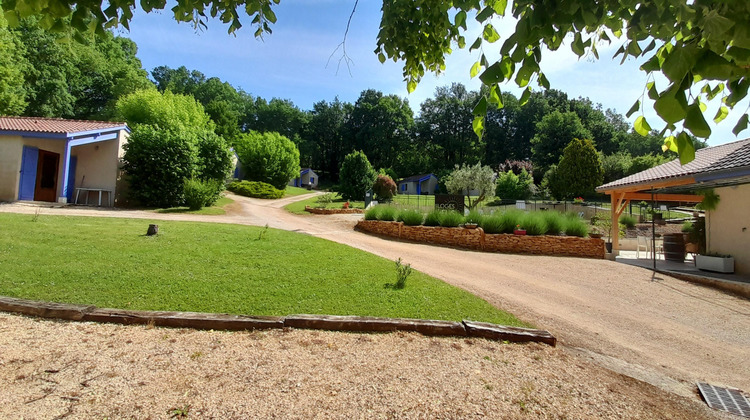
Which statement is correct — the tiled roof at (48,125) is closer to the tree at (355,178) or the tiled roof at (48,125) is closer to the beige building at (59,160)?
the beige building at (59,160)

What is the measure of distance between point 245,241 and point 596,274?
29.5ft

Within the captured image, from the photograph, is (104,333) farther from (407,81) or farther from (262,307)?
(407,81)

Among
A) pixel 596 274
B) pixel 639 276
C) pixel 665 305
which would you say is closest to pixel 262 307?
pixel 665 305

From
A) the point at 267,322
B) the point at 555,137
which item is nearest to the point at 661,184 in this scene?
the point at 267,322

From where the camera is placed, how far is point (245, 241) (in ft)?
27.5

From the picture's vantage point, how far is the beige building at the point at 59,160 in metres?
14.1

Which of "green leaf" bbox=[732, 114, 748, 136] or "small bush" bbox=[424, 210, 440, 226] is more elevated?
"green leaf" bbox=[732, 114, 748, 136]

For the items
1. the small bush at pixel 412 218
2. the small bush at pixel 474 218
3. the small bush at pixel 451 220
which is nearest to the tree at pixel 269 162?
the small bush at pixel 412 218

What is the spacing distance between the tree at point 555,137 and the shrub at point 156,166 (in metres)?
41.6

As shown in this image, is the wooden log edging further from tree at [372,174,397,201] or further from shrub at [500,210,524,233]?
tree at [372,174,397,201]

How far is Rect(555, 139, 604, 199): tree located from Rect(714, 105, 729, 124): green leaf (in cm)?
2980

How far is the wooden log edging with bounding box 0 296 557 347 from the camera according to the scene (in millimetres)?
3723

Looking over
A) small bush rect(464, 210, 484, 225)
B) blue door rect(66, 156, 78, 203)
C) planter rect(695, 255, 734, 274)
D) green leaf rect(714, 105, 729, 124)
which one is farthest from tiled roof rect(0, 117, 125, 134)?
planter rect(695, 255, 734, 274)

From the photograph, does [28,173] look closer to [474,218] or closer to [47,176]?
[47,176]
